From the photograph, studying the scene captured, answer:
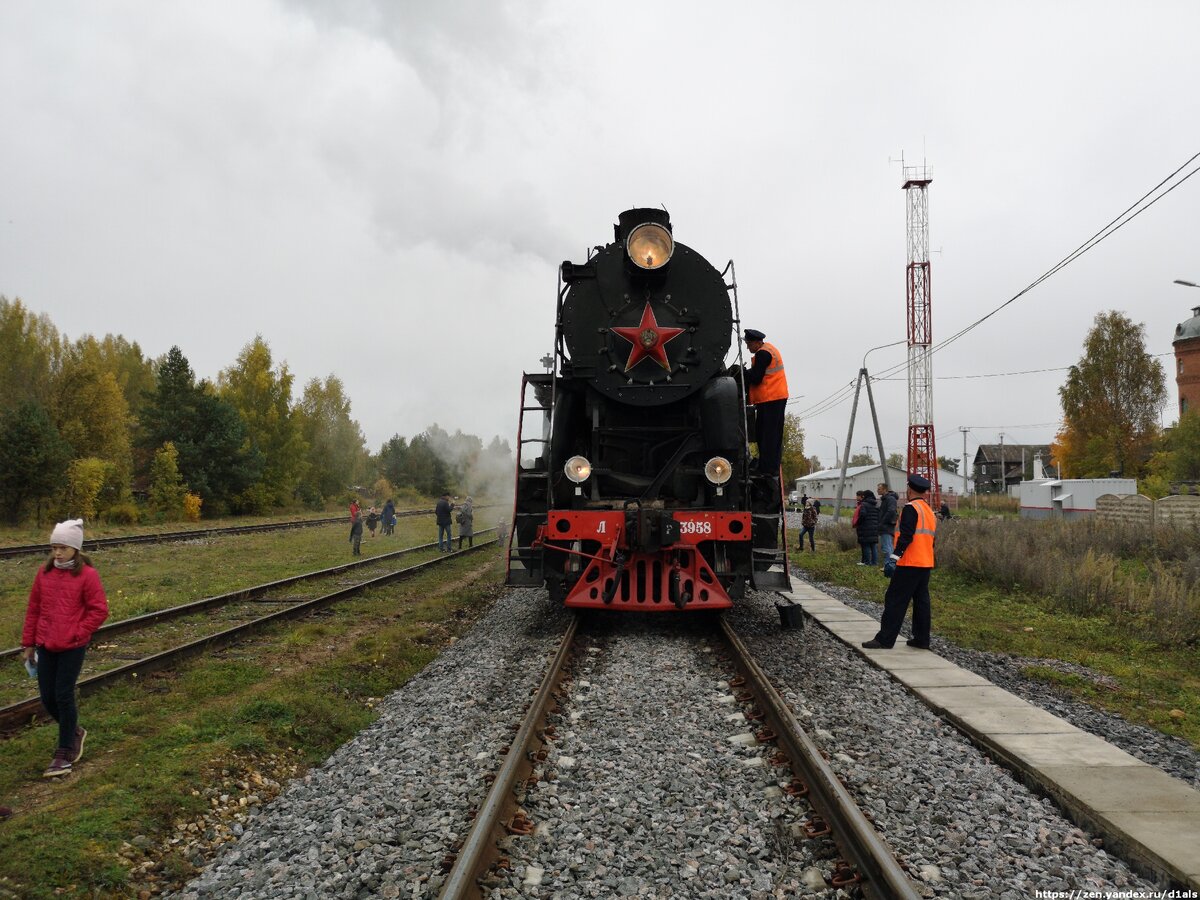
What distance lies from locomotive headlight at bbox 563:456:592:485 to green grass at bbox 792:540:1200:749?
13.3 ft

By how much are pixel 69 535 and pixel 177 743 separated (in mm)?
1414

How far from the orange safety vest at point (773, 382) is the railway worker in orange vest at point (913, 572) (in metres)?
1.54

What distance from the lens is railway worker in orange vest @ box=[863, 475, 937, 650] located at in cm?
664

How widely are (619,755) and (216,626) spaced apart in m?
6.33

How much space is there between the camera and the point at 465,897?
2.64m

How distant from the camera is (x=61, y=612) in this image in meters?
4.15

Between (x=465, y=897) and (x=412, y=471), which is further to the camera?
(x=412, y=471)

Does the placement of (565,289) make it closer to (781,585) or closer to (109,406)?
(781,585)

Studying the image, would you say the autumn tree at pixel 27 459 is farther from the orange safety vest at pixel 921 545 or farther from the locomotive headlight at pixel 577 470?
the orange safety vest at pixel 921 545

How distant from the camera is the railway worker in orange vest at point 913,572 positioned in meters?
6.64

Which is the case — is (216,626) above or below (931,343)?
below

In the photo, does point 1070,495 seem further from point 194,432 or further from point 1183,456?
point 194,432

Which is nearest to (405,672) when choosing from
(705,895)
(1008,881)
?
(705,895)

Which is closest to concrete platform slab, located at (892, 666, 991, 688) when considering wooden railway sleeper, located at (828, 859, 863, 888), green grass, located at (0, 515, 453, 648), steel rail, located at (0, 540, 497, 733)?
wooden railway sleeper, located at (828, 859, 863, 888)
